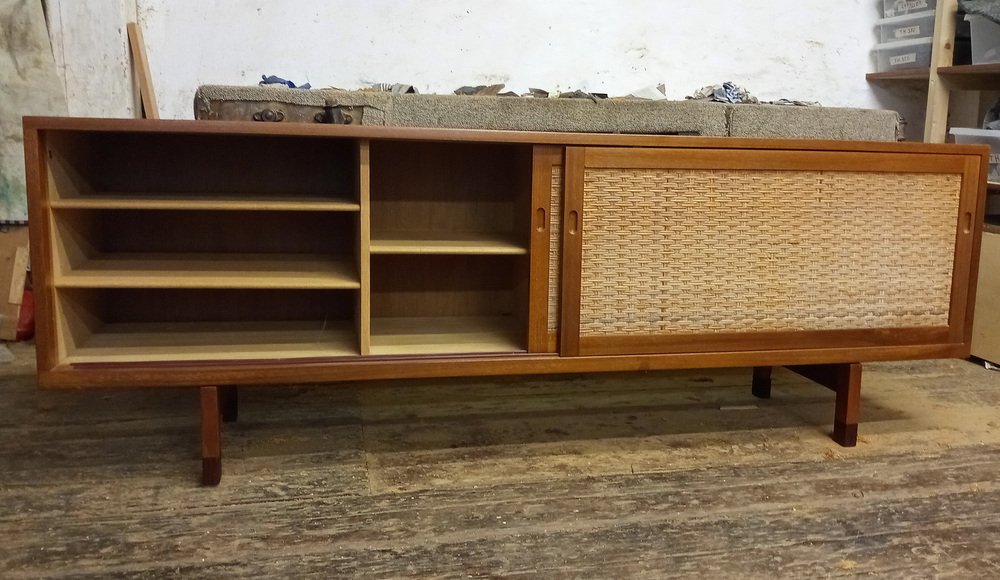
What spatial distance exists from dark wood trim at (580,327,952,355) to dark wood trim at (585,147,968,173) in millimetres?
318

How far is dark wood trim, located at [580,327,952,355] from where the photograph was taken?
4.85ft

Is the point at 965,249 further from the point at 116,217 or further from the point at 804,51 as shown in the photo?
the point at 116,217

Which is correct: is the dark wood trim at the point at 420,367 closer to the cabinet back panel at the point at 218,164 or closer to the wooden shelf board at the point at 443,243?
the wooden shelf board at the point at 443,243

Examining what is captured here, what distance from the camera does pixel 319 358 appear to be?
141 cm

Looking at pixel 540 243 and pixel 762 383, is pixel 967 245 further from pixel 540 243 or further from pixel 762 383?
pixel 540 243

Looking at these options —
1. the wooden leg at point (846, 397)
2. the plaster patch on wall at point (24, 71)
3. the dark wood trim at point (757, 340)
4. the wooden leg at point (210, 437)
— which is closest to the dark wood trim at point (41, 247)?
the wooden leg at point (210, 437)

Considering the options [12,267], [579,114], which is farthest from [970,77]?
[12,267]

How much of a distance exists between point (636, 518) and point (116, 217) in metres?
1.20

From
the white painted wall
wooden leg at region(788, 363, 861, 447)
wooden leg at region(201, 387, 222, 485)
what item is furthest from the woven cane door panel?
the white painted wall

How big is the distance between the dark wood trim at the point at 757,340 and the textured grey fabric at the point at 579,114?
405 mm

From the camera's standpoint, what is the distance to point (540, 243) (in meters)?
1.43

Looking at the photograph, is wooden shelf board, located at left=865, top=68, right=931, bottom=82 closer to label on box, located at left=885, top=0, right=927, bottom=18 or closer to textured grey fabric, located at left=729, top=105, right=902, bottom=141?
label on box, located at left=885, top=0, right=927, bottom=18

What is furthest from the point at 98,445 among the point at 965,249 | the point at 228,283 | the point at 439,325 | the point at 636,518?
the point at 965,249

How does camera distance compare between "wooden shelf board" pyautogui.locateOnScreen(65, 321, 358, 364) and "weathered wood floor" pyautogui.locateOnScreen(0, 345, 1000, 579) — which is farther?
"wooden shelf board" pyautogui.locateOnScreen(65, 321, 358, 364)
